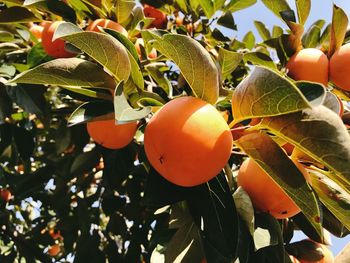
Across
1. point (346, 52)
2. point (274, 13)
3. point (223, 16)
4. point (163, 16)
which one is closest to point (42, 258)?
point (163, 16)

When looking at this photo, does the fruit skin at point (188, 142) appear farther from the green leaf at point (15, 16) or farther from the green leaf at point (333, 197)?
the green leaf at point (15, 16)

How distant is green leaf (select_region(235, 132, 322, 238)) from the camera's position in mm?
909

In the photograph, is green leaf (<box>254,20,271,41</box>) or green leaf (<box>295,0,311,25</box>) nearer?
green leaf (<box>295,0,311,25</box>)

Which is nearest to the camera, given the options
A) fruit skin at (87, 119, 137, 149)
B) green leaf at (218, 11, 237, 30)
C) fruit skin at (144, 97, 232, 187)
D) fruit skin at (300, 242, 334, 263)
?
fruit skin at (144, 97, 232, 187)

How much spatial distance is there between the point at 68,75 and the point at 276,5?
3.66 ft

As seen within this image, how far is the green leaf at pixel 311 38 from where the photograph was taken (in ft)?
5.58

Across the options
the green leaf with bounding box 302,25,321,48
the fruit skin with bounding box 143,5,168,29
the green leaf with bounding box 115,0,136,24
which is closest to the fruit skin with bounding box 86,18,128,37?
the green leaf with bounding box 115,0,136,24

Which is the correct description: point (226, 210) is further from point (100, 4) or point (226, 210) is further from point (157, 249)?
point (100, 4)

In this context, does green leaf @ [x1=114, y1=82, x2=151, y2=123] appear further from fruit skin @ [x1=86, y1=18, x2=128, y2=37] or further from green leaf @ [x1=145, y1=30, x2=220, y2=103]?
fruit skin @ [x1=86, y1=18, x2=128, y2=37]

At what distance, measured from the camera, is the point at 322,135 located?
0.80 metres

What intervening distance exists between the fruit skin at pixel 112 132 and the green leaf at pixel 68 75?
0.57ft

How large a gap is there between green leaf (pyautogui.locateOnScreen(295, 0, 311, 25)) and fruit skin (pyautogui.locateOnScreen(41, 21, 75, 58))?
879 millimetres

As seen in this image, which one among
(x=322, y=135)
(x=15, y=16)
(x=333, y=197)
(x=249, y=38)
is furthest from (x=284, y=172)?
(x=249, y=38)

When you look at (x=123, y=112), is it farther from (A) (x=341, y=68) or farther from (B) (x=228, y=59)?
(A) (x=341, y=68)
